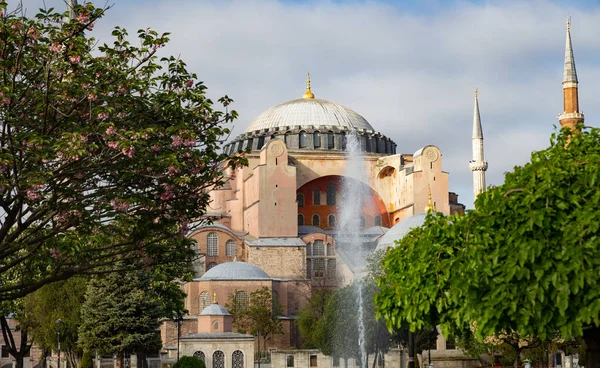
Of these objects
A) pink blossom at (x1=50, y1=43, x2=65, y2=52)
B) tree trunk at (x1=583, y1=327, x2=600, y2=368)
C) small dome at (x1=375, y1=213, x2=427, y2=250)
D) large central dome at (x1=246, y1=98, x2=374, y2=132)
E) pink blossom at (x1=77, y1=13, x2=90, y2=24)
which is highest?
large central dome at (x1=246, y1=98, x2=374, y2=132)

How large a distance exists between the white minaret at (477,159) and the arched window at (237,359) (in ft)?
85.7

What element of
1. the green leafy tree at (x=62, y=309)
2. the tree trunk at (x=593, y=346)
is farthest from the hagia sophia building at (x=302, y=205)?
the tree trunk at (x=593, y=346)

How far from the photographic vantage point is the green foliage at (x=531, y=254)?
14.6 meters

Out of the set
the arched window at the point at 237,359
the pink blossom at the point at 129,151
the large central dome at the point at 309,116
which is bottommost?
the arched window at the point at 237,359

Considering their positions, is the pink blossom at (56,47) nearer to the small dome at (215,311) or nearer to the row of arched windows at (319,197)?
the small dome at (215,311)

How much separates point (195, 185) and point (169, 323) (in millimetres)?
46158

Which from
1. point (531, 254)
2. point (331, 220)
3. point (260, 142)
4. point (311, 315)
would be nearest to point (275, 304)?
point (311, 315)

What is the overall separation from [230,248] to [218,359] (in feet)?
65.3

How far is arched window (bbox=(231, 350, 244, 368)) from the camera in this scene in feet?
168

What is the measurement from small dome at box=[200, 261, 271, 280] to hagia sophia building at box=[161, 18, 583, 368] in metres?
0.08

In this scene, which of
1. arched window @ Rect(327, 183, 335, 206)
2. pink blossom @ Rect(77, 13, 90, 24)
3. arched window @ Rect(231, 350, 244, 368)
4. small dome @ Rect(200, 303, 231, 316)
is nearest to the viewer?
pink blossom @ Rect(77, 13, 90, 24)

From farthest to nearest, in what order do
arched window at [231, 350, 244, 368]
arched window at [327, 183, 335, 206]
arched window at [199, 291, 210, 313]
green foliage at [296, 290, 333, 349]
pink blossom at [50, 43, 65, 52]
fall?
arched window at [327, 183, 335, 206] → arched window at [199, 291, 210, 313] → green foliage at [296, 290, 333, 349] → arched window at [231, 350, 244, 368] → pink blossom at [50, 43, 65, 52]

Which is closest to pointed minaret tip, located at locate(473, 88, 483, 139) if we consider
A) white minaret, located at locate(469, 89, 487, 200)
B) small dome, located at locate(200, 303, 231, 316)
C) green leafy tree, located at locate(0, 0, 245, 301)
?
white minaret, located at locate(469, 89, 487, 200)

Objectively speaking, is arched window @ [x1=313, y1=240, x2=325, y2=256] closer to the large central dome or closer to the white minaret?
the white minaret
